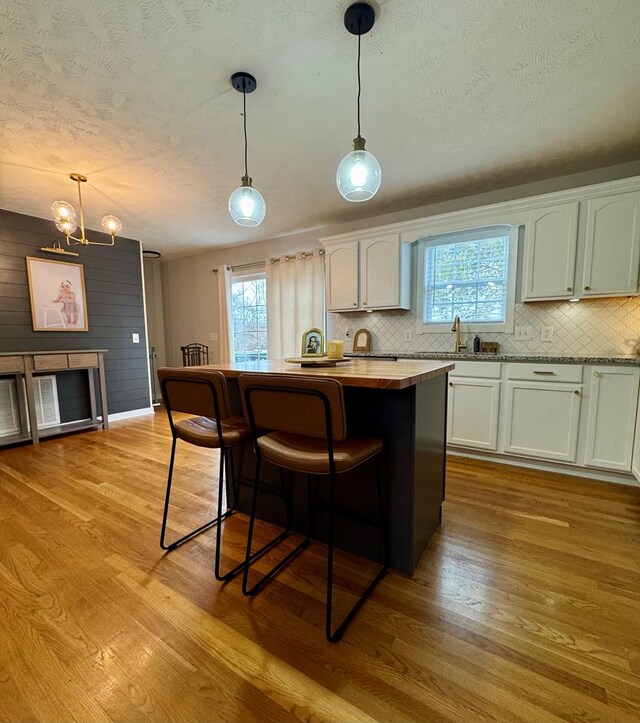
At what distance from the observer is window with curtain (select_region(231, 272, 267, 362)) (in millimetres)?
5048

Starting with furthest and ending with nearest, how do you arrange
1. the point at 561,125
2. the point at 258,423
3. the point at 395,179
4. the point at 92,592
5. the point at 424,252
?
1. the point at 424,252
2. the point at 395,179
3. the point at 561,125
4. the point at 92,592
5. the point at 258,423

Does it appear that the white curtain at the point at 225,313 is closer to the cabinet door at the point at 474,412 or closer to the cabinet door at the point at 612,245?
the cabinet door at the point at 474,412

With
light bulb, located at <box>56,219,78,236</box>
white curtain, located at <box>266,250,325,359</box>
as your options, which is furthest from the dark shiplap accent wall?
white curtain, located at <box>266,250,325,359</box>

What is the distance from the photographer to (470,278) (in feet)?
10.8

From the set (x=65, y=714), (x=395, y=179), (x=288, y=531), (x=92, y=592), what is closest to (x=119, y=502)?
(x=92, y=592)

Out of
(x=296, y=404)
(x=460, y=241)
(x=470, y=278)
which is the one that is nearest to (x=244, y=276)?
(x=460, y=241)

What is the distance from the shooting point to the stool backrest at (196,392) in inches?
57.0

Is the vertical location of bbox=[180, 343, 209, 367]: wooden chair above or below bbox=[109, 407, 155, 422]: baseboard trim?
above

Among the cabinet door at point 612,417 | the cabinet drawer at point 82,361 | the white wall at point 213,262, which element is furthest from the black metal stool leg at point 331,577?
the cabinet drawer at point 82,361

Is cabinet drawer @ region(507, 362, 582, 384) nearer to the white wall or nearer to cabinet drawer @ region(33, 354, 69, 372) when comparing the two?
the white wall

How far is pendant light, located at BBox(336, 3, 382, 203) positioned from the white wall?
7.36 ft

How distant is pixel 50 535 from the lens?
1.87 m

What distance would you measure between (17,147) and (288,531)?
3378 mm

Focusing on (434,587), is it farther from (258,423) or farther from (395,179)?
(395,179)
